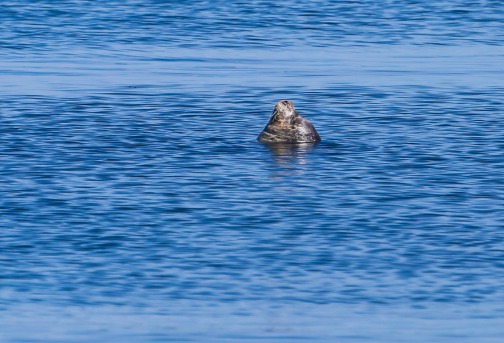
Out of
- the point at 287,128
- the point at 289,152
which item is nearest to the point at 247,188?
the point at 289,152

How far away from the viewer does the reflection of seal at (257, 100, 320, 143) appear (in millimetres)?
27562

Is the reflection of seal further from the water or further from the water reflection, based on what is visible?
the water

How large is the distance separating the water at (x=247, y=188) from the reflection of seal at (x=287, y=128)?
1.07ft

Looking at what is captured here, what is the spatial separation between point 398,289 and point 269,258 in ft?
6.84

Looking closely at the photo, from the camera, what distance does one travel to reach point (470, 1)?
1975 inches

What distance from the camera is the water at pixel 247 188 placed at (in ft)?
54.3

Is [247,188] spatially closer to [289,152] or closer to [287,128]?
[289,152]

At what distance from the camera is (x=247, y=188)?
23141 mm

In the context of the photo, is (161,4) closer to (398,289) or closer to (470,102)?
(470,102)

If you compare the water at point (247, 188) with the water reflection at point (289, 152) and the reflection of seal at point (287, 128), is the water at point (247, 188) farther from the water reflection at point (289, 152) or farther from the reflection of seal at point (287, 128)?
the reflection of seal at point (287, 128)

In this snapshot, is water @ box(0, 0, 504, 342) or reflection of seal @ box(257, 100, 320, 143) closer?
water @ box(0, 0, 504, 342)

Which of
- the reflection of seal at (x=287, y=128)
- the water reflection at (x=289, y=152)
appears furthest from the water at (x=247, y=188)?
the reflection of seal at (x=287, y=128)

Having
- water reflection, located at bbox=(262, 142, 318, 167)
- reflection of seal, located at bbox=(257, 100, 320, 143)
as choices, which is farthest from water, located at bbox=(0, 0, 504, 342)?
reflection of seal, located at bbox=(257, 100, 320, 143)

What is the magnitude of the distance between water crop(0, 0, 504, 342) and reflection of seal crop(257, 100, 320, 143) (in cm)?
33
